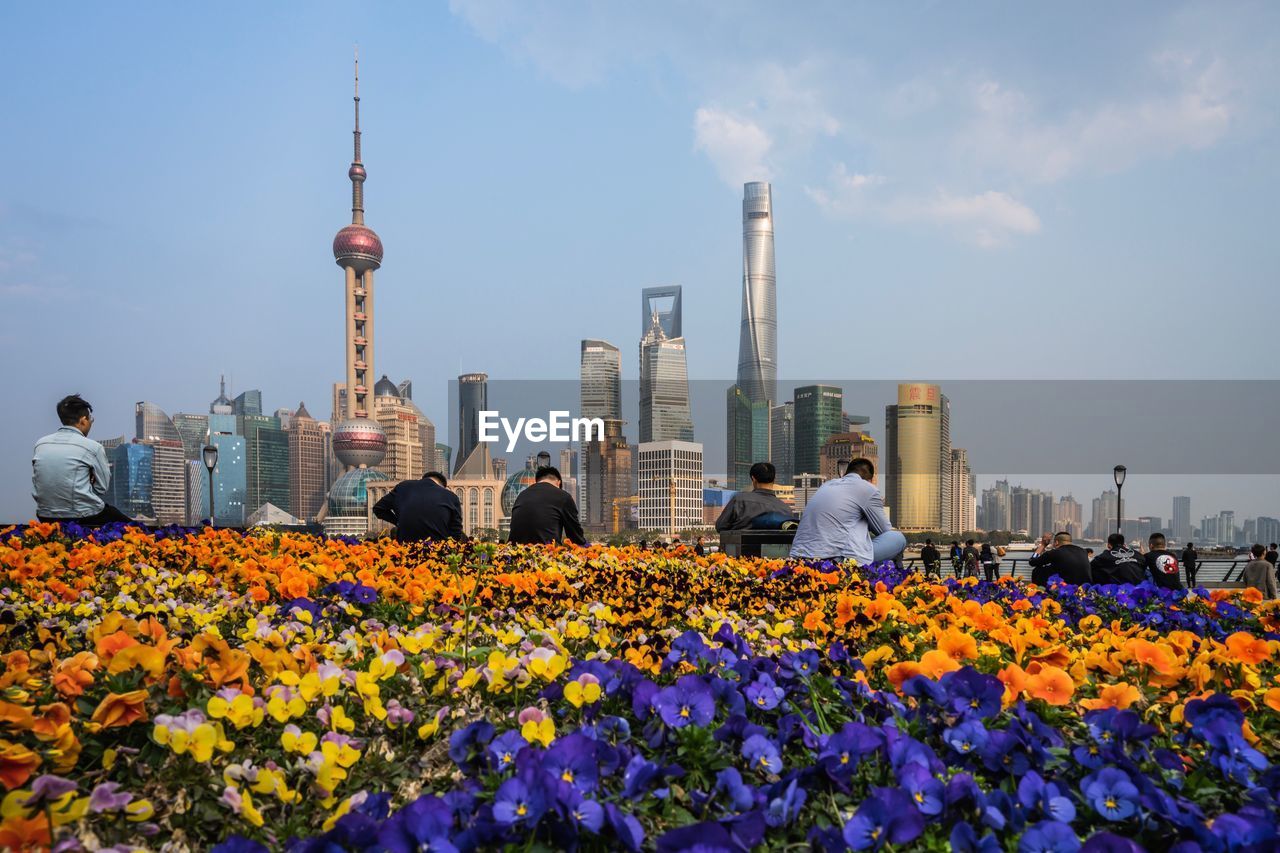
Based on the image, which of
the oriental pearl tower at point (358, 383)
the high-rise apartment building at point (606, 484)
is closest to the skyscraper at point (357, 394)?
the oriental pearl tower at point (358, 383)

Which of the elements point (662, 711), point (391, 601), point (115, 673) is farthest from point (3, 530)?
point (662, 711)

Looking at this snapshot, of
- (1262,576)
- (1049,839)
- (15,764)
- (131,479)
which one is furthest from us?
(131,479)

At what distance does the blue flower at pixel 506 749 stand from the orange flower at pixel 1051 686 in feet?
4.55

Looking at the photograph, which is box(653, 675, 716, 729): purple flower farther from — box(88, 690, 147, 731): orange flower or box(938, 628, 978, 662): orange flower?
box(88, 690, 147, 731): orange flower

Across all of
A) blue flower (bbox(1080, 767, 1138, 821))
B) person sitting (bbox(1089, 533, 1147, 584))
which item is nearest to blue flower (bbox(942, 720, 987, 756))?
blue flower (bbox(1080, 767, 1138, 821))

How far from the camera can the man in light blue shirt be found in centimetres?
712

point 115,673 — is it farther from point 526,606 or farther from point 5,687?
point 526,606

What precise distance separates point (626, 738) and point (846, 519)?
5.52 meters

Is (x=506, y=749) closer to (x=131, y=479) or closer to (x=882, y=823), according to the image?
(x=882, y=823)

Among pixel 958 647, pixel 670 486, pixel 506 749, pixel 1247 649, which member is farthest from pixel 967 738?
pixel 670 486

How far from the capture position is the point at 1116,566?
990 centimetres

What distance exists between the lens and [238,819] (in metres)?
1.74

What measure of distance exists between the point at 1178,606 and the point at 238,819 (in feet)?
16.8

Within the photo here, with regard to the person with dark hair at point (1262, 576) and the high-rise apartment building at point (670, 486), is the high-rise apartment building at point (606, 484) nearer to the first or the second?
the high-rise apartment building at point (670, 486)
